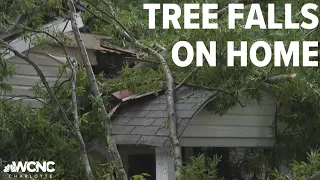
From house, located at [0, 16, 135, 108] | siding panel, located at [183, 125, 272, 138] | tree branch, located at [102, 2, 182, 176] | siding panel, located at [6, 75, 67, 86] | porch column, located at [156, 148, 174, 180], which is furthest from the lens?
siding panel, located at [6, 75, 67, 86]

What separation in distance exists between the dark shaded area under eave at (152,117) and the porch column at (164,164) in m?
0.26

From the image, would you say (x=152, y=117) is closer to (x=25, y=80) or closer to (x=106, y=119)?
(x=106, y=119)

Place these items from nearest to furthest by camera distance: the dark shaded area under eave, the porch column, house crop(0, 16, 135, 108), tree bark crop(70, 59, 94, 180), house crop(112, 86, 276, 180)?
tree bark crop(70, 59, 94, 180), the dark shaded area under eave, house crop(112, 86, 276, 180), the porch column, house crop(0, 16, 135, 108)

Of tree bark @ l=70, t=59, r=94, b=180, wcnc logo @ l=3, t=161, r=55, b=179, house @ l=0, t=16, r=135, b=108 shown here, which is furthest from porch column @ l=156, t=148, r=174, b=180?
house @ l=0, t=16, r=135, b=108

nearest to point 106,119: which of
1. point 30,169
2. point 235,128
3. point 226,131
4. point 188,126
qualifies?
point 30,169

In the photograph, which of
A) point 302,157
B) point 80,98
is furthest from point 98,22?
point 302,157

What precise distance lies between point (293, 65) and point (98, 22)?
2310 millimetres

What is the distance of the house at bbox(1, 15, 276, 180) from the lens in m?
5.40

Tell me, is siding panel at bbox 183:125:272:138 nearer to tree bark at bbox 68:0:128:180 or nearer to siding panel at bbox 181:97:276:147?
siding panel at bbox 181:97:276:147

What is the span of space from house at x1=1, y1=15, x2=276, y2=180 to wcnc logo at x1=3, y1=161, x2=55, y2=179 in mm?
843

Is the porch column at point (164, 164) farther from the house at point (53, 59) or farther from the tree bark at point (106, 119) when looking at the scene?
the house at point (53, 59)

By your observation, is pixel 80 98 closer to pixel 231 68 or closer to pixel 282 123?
pixel 231 68

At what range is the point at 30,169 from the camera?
15.4 ft

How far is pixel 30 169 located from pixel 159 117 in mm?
1472
